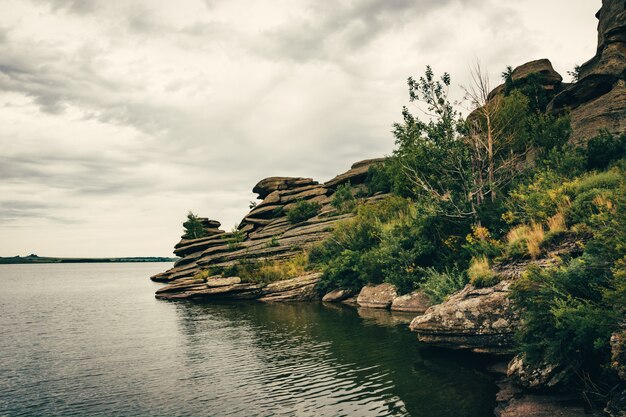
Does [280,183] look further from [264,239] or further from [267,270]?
[267,270]

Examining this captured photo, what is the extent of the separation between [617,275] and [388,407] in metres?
6.26

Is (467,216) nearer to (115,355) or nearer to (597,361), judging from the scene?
(597,361)

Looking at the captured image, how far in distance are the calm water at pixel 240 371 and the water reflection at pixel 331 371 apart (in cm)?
4

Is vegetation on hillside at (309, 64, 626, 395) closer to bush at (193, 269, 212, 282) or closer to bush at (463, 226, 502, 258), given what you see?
bush at (463, 226, 502, 258)

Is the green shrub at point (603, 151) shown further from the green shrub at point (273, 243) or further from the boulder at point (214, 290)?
the green shrub at point (273, 243)

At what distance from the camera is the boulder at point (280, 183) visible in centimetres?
7078

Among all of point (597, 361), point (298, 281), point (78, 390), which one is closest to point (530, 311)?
point (597, 361)

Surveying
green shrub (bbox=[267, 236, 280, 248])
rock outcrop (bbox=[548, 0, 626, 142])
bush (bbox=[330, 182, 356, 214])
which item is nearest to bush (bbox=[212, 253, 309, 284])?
green shrub (bbox=[267, 236, 280, 248])

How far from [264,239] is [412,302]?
3073cm

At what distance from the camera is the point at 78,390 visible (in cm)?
1288

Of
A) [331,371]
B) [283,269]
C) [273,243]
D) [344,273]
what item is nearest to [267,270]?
[283,269]

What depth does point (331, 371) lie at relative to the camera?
1366 cm

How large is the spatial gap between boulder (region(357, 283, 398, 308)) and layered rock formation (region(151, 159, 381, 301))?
7787mm

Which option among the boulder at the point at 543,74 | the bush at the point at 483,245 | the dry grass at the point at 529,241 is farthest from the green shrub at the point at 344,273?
the boulder at the point at 543,74
